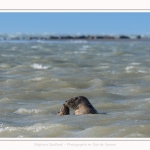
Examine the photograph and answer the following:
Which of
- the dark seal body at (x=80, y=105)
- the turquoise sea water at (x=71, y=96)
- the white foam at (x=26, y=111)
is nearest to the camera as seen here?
the turquoise sea water at (x=71, y=96)

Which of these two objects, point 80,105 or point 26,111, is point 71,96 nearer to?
point 26,111

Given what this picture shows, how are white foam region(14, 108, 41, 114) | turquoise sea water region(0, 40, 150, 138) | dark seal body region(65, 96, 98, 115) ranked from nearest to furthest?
turquoise sea water region(0, 40, 150, 138) < dark seal body region(65, 96, 98, 115) < white foam region(14, 108, 41, 114)

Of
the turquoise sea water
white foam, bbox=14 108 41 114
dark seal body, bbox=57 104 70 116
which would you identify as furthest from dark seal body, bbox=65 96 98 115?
white foam, bbox=14 108 41 114

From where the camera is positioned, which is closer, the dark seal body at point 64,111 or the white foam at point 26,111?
the dark seal body at point 64,111

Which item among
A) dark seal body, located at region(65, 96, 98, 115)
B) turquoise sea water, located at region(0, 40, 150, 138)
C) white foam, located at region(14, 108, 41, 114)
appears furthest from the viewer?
white foam, located at region(14, 108, 41, 114)

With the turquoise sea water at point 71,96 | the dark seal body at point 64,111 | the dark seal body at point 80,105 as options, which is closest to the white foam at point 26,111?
the turquoise sea water at point 71,96

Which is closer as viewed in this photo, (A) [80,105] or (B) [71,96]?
(A) [80,105]

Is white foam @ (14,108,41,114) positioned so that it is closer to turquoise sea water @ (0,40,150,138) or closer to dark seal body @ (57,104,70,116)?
turquoise sea water @ (0,40,150,138)

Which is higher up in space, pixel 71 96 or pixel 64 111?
pixel 64 111

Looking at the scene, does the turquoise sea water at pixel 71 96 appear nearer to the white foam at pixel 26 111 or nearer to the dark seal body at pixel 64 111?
the white foam at pixel 26 111

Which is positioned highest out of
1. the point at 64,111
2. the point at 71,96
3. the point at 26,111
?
the point at 64,111

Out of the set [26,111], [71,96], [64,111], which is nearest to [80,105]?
[64,111]

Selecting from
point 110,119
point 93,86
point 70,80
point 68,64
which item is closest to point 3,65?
point 68,64

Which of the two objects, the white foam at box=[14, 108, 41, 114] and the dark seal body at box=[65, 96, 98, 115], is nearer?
the dark seal body at box=[65, 96, 98, 115]
